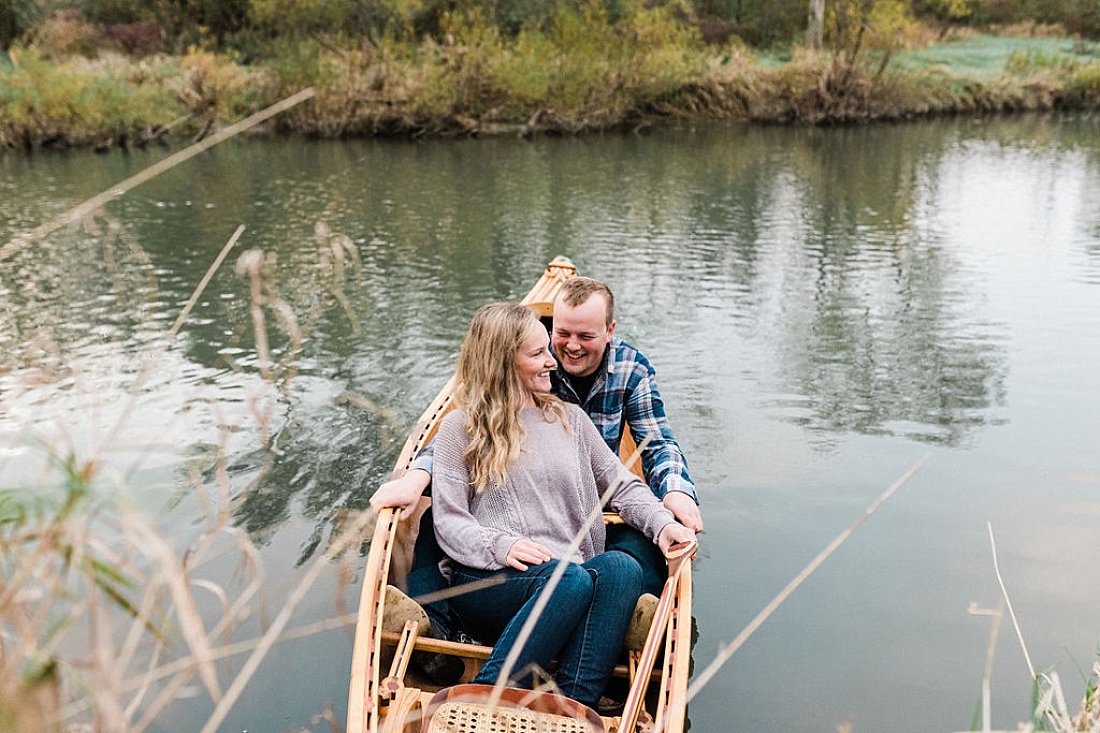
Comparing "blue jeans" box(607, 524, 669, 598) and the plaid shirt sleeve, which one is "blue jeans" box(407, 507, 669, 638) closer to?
"blue jeans" box(607, 524, 669, 598)

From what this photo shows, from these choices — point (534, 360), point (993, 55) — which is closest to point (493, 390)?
point (534, 360)

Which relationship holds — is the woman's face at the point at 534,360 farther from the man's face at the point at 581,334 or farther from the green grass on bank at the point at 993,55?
the green grass on bank at the point at 993,55

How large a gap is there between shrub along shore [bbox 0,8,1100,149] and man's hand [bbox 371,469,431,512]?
58.6 feet

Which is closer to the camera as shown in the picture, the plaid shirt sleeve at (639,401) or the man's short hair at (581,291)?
the man's short hair at (581,291)

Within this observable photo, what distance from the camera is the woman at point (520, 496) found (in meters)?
2.98

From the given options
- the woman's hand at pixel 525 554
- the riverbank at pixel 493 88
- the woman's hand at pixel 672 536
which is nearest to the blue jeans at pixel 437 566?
the woman's hand at pixel 672 536

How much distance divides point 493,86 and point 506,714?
68.5 ft

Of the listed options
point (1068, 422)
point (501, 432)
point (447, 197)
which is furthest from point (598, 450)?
point (447, 197)

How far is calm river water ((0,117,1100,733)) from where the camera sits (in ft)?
13.0

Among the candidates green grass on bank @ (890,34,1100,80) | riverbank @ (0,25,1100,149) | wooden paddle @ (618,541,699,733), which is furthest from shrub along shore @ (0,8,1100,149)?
wooden paddle @ (618,541,699,733)

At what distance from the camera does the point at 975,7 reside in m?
36.1

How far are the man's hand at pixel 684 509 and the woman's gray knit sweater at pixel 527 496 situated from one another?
3.7 inches

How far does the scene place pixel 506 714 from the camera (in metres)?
2.63

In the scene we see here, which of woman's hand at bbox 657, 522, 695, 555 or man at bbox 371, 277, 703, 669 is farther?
man at bbox 371, 277, 703, 669
